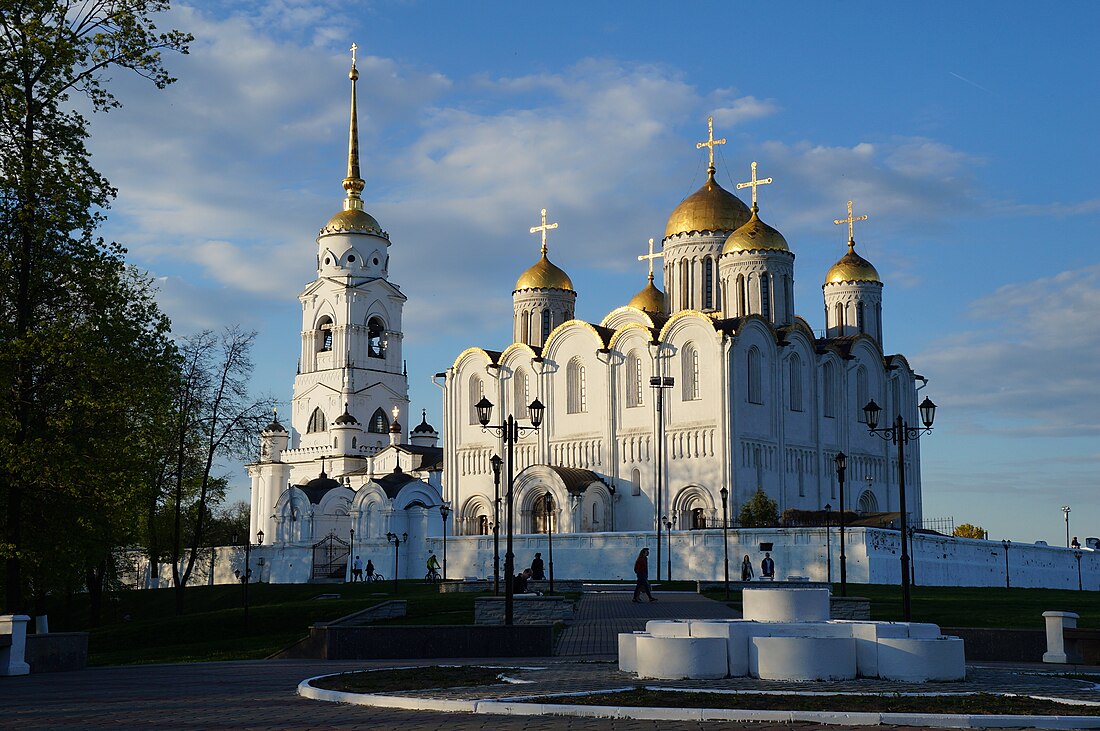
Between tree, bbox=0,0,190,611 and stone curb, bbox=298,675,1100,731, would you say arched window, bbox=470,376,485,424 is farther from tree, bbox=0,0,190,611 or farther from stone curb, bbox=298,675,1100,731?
stone curb, bbox=298,675,1100,731

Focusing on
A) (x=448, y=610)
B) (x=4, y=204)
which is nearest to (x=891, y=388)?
(x=448, y=610)

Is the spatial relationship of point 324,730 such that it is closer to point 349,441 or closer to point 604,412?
point 604,412

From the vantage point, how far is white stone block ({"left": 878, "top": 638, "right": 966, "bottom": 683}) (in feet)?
42.9

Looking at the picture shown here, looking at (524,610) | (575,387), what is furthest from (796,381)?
(524,610)

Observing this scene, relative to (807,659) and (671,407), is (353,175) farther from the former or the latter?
(807,659)

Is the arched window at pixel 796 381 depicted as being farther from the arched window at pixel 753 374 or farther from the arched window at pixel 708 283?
the arched window at pixel 708 283

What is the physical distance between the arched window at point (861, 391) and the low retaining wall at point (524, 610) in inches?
1649

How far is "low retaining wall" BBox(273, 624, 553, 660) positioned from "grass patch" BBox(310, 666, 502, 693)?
3.82 metres

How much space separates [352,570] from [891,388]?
96.1 feet

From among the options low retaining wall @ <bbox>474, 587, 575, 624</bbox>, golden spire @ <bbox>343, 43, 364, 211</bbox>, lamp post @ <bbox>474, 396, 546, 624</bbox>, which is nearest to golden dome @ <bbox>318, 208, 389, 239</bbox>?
golden spire @ <bbox>343, 43, 364, 211</bbox>

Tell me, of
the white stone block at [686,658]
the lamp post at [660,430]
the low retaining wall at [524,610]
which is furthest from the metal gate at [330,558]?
the white stone block at [686,658]

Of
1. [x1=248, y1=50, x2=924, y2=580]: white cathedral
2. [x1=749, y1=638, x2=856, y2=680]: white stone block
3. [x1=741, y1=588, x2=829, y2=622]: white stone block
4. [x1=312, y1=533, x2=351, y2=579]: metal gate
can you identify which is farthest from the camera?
[x1=312, y1=533, x2=351, y2=579]: metal gate

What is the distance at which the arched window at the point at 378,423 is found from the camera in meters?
81.7

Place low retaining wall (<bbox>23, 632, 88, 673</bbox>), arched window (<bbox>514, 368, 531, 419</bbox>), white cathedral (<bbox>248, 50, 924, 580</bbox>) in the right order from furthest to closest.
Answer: arched window (<bbox>514, 368, 531, 419</bbox>), white cathedral (<bbox>248, 50, 924, 580</bbox>), low retaining wall (<bbox>23, 632, 88, 673</bbox>)
